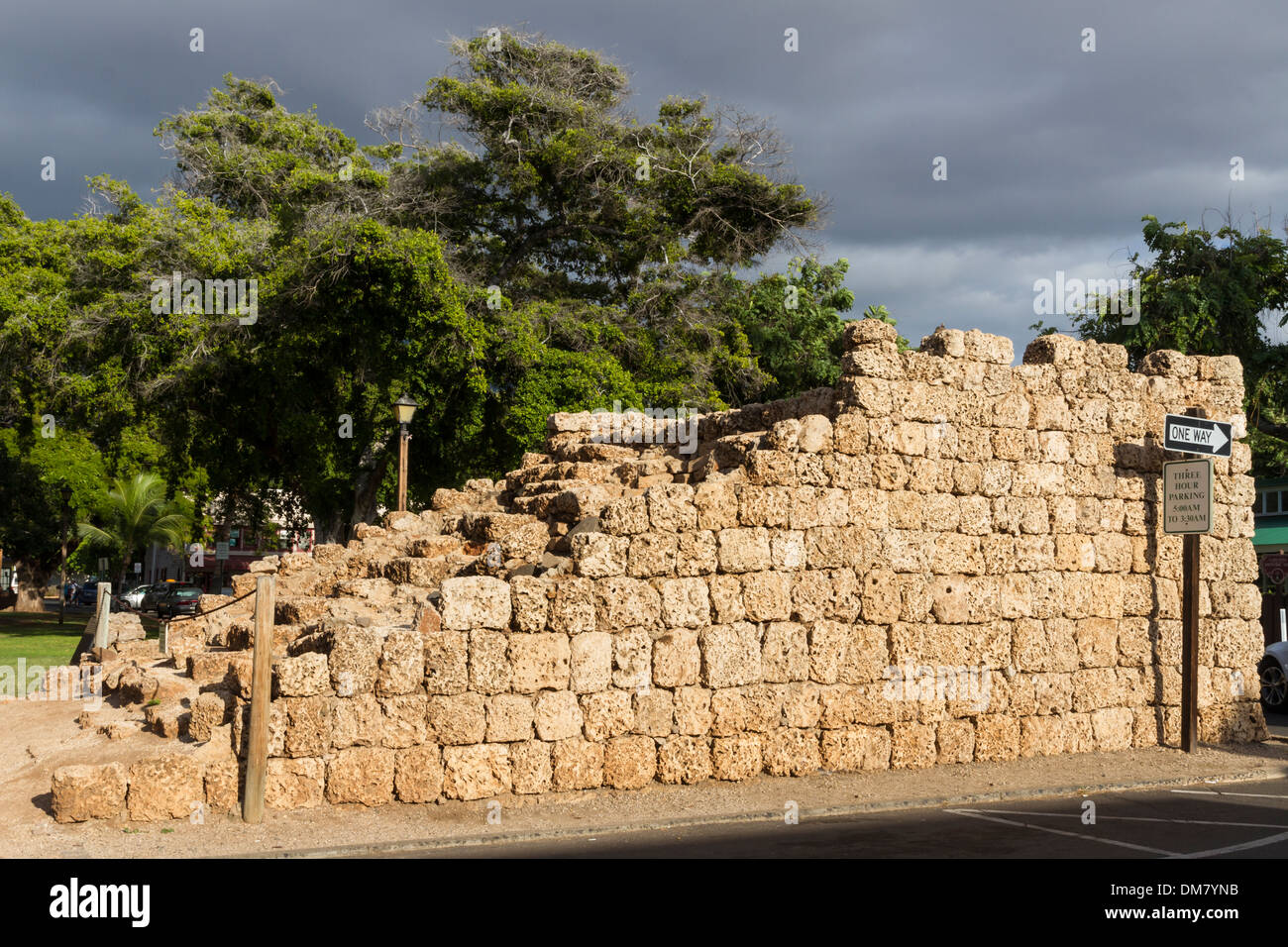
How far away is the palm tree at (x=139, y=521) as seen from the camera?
166ft

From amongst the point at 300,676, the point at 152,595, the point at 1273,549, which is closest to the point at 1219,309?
the point at 1273,549

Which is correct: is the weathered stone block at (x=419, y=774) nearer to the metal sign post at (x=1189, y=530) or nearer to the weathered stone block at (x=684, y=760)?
the weathered stone block at (x=684, y=760)

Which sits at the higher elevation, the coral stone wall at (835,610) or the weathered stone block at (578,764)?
the coral stone wall at (835,610)

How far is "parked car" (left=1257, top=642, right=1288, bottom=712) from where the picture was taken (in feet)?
50.4

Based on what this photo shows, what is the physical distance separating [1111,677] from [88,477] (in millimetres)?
33569

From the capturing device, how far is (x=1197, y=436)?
1121 cm

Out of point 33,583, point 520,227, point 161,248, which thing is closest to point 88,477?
point 33,583

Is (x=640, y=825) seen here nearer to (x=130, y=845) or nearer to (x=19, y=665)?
(x=130, y=845)

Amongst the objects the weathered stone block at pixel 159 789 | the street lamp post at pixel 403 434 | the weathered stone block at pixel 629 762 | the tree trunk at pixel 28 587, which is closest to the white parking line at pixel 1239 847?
the weathered stone block at pixel 629 762

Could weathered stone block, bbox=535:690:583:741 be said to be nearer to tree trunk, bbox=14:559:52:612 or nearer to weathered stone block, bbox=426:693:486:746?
weathered stone block, bbox=426:693:486:746

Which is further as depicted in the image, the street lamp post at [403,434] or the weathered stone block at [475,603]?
the street lamp post at [403,434]

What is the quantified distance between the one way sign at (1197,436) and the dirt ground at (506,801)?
3189mm

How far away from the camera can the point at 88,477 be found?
3534cm

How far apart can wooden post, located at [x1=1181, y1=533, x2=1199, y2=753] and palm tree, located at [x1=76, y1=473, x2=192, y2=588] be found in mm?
47132
